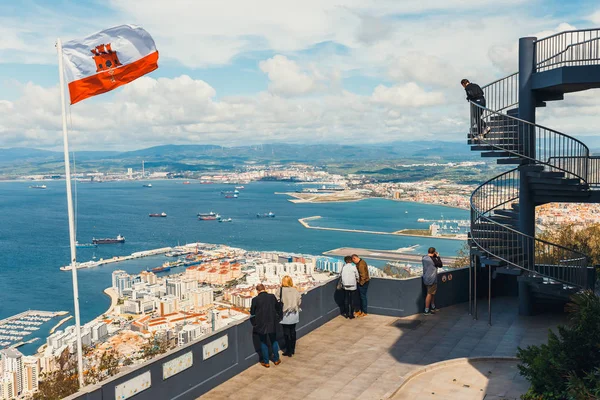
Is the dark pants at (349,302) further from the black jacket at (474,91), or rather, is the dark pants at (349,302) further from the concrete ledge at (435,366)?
the black jacket at (474,91)

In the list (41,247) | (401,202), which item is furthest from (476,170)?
(41,247)

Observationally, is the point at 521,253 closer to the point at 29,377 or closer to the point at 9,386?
the point at 29,377

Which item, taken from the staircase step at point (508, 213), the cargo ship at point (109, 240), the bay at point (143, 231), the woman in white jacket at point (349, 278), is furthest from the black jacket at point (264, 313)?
the cargo ship at point (109, 240)

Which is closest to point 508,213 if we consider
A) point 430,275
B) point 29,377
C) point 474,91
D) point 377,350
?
point 474,91

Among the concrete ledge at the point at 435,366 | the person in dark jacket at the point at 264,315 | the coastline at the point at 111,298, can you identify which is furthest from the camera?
the coastline at the point at 111,298

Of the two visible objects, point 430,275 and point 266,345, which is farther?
point 430,275

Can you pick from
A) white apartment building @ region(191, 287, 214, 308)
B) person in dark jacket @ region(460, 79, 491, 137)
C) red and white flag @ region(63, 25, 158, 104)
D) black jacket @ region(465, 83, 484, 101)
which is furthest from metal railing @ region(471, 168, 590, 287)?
white apartment building @ region(191, 287, 214, 308)
